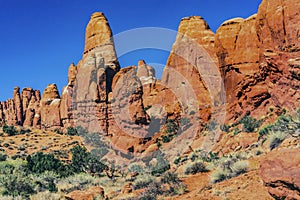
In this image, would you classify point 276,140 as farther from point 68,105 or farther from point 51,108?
point 51,108

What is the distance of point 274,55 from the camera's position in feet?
86.9

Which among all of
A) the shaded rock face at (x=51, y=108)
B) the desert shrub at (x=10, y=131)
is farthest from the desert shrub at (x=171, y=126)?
the shaded rock face at (x=51, y=108)

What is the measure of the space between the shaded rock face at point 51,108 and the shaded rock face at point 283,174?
57.7 metres

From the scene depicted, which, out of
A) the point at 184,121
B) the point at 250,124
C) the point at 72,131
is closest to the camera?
the point at 250,124

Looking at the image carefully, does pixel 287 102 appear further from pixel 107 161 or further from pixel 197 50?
pixel 197 50

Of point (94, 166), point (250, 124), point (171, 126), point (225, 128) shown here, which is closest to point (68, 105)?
point (171, 126)

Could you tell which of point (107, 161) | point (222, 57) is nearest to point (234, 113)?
point (222, 57)

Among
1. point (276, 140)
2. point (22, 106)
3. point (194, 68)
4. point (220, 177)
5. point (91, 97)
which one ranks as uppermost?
point (194, 68)

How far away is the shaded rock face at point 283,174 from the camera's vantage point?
25.6ft

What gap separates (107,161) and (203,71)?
1529cm

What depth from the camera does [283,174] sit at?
8.11m

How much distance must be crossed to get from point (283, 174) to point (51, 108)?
61837 mm

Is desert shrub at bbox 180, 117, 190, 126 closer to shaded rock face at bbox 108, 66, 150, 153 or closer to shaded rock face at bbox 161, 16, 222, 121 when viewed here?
shaded rock face at bbox 161, 16, 222, 121

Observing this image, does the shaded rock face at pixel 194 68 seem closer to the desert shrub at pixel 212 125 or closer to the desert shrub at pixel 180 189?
the desert shrub at pixel 212 125
